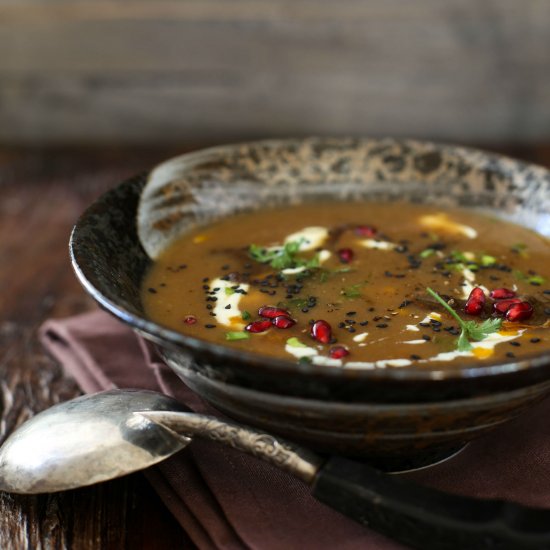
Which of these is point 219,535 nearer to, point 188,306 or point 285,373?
point 285,373

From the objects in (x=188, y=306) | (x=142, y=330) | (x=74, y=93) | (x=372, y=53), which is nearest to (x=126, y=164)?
(x=74, y=93)

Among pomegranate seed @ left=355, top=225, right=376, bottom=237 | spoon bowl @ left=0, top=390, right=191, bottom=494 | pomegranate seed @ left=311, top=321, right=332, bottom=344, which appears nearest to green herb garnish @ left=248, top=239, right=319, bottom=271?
pomegranate seed @ left=355, top=225, right=376, bottom=237

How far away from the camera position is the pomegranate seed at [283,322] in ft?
7.30

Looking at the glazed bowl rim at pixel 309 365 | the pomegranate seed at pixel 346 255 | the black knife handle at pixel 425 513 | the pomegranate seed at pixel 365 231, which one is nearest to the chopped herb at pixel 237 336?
the glazed bowl rim at pixel 309 365

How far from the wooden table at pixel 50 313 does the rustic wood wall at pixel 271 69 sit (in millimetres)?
467

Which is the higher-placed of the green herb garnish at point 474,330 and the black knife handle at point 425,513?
the green herb garnish at point 474,330

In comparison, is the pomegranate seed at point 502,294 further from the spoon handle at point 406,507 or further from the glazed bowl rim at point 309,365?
the spoon handle at point 406,507

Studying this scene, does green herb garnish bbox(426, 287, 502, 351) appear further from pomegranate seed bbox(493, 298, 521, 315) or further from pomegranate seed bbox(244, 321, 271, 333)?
pomegranate seed bbox(244, 321, 271, 333)

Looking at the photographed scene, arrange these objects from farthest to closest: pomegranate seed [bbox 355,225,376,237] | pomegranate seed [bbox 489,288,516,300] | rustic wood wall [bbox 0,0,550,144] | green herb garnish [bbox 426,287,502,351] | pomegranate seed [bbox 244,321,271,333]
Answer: rustic wood wall [bbox 0,0,550,144] < pomegranate seed [bbox 355,225,376,237] < pomegranate seed [bbox 489,288,516,300] < pomegranate seed [bbox 244,321,271,333] < green herb garnish [bbox 426,287,502,351]

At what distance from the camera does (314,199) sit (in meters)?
3.25

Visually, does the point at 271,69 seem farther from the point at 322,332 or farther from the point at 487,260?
the point at 322,332

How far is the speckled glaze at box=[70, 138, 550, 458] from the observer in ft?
5.63

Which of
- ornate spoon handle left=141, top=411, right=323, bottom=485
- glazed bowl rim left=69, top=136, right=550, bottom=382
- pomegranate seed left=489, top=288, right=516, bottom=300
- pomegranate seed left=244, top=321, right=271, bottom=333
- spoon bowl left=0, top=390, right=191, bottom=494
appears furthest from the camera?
pomegranate seed left=489, top=288, right=516, bottom=300

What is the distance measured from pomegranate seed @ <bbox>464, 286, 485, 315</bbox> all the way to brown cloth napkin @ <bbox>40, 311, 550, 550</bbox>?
0.35m
